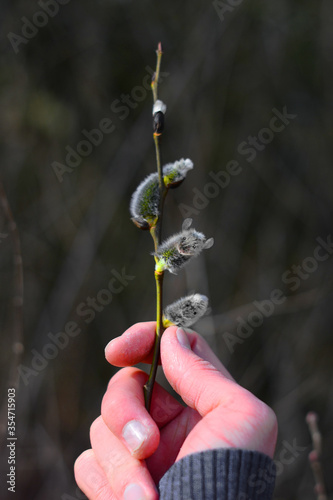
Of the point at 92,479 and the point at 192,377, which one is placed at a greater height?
the point at 192,377

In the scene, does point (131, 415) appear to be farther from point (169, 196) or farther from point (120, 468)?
point (169, 196)

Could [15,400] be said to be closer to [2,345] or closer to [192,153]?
[2,345]

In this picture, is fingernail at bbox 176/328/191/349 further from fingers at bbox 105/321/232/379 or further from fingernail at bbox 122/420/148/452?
fingernail at bbox 122/420/148/452

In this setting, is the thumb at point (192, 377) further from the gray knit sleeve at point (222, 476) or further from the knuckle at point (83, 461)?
the knuckle at point (83, 461)

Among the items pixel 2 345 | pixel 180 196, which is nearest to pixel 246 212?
pixel 180 196

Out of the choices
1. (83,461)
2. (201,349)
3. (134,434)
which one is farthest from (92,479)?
(201,349)

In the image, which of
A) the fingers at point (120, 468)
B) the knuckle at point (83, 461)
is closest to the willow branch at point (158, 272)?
the fingers at point (120, 468)
